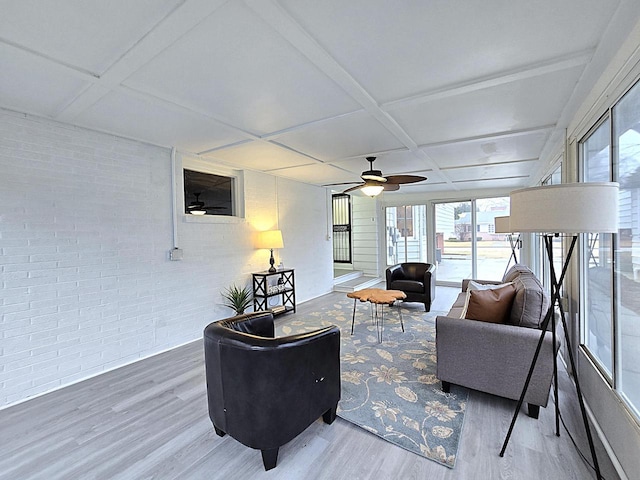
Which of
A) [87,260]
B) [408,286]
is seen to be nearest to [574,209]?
[408,286]

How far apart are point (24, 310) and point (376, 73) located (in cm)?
344

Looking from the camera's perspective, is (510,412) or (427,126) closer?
(510,412)

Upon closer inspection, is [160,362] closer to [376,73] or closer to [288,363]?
[288,363]

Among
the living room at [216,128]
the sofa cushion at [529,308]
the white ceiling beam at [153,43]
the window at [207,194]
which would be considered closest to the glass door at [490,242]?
the living room at [216,128]

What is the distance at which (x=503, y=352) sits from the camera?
2.29 meters

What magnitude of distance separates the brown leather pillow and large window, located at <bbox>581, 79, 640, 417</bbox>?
57 cm

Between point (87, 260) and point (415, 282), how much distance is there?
4.53 metres

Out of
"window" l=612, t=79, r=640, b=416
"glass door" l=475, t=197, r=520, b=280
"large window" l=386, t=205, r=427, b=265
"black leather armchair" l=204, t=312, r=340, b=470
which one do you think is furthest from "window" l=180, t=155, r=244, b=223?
"glass door" l=475, t=197, r=520, b=280

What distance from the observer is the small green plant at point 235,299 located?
4.37 m

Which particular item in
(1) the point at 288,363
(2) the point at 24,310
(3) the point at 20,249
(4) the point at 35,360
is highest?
(3) the point at 20,249

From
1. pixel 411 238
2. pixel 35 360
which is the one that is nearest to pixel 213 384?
pixel 35 360

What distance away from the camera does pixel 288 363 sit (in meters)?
1.84

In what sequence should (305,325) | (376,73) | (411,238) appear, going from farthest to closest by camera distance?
(411,238), (305,325), (376,73)

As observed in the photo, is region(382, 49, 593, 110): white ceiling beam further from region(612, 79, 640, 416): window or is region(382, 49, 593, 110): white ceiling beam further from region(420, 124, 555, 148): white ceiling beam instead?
region(420, 124, 555, 148): white ceiling beam
